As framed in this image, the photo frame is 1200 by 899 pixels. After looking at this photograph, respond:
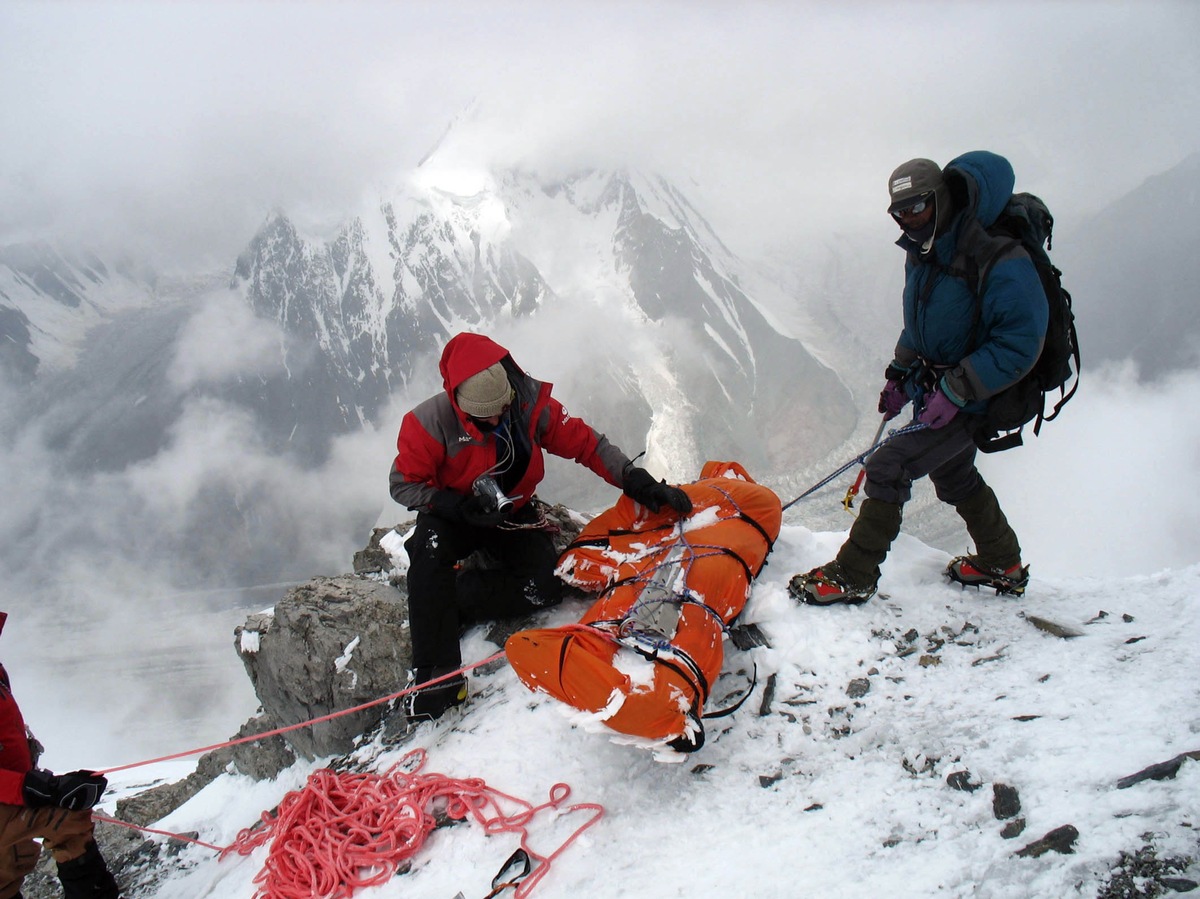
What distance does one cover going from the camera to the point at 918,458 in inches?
143

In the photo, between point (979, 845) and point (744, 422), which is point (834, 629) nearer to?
point (979, 845)

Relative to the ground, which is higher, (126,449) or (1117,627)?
(126,449)

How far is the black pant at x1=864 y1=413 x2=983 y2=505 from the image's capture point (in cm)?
356

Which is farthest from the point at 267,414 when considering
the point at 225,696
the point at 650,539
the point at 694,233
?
the point at 650,539

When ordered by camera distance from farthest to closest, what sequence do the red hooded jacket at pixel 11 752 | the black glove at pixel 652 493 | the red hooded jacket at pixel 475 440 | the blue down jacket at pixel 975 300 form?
1. the black glove at pixel 652 493
2. the red hooded jacket at pixel 475 440
3. the red hooded jacket at pixel 11 752
4. the blue down jacket at pixel 975 300

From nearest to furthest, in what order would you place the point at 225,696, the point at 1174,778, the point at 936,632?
the point at 1174,778 → the point at 936,632 → the point at 225,696

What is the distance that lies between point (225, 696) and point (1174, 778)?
88.3 meters

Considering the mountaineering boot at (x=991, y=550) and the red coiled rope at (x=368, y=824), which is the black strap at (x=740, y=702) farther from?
the mountaineering boot at (x=991, y=550)

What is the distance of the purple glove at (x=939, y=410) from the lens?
11.0 ft

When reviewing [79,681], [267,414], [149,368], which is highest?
[149,368]

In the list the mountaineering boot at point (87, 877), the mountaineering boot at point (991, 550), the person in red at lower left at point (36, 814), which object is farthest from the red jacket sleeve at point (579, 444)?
the mountaineering boot at point (87, 877)

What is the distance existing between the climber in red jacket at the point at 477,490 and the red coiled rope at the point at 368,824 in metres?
0.61

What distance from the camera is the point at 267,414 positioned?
12181cm

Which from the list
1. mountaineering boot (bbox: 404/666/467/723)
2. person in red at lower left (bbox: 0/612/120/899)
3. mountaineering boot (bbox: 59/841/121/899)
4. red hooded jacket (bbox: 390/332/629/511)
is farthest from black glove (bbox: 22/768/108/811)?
red hooded jacket (bbox: 390/332/629/511)
